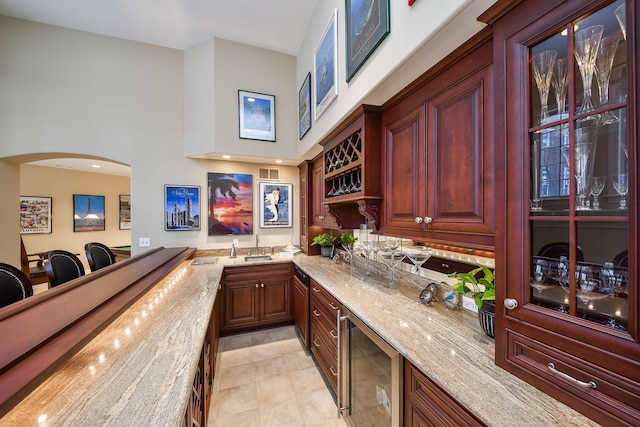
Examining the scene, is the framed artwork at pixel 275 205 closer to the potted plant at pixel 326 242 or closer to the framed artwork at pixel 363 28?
the potted plant at pixel 326 242

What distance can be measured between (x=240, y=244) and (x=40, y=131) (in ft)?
9.03

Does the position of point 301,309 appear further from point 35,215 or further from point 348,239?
point 35,215

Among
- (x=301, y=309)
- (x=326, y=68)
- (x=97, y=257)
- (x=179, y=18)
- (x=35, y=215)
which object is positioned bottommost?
(x=301, y=309)

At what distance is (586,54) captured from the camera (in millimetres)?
728

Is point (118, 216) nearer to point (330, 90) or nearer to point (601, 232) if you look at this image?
point (330, 90)

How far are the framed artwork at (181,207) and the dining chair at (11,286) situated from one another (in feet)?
4.82

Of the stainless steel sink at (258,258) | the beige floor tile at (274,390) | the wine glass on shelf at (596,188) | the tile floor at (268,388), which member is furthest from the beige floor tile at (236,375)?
the wine glass on shelf at (596,188)

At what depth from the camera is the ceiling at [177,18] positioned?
2689 millimetres

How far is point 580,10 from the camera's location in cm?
69

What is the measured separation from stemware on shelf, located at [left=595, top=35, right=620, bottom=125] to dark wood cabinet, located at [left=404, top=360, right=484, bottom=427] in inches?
40.2

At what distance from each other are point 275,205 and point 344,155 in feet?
6.20

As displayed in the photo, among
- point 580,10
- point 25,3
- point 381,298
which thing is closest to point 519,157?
point 580,10

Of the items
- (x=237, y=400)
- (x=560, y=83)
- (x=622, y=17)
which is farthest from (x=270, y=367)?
(x=622, y=17)

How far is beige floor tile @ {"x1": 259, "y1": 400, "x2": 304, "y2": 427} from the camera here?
5.83 ft
